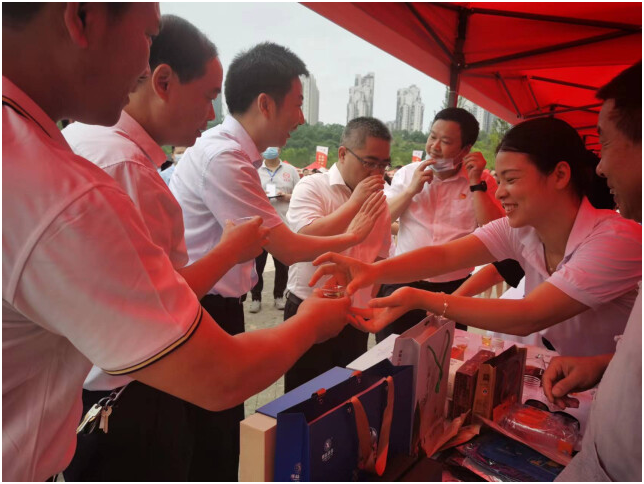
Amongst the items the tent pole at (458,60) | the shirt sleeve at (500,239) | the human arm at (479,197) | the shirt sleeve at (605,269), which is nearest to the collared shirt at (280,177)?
the tent pole at (458,60)

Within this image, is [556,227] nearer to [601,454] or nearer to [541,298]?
[541,298]

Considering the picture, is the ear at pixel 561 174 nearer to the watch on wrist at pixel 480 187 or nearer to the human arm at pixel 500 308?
the human arm at pixel 500 308

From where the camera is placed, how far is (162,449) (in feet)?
4.27

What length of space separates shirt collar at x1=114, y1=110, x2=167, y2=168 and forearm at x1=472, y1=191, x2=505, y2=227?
1.97 meters

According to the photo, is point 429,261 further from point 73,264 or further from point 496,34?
point 496,34

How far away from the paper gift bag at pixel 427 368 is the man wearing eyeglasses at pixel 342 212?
1018mm

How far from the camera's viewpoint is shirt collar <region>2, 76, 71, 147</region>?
565 millimetres

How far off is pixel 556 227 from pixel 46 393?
1.58 m

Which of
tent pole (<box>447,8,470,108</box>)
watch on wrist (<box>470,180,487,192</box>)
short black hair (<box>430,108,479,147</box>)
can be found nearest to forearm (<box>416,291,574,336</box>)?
watch on wrist (<box>470,180,487,192</box>)

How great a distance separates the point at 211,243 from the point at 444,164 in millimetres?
1629

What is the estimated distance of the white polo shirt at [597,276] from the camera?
1.38 metres

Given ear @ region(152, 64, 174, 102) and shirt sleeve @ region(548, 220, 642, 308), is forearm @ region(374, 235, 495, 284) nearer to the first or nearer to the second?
shirt sleeve @ region(548, 220, 642, 308)

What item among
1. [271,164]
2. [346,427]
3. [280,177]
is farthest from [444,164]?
[271,164]

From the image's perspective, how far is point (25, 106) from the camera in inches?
22.8
